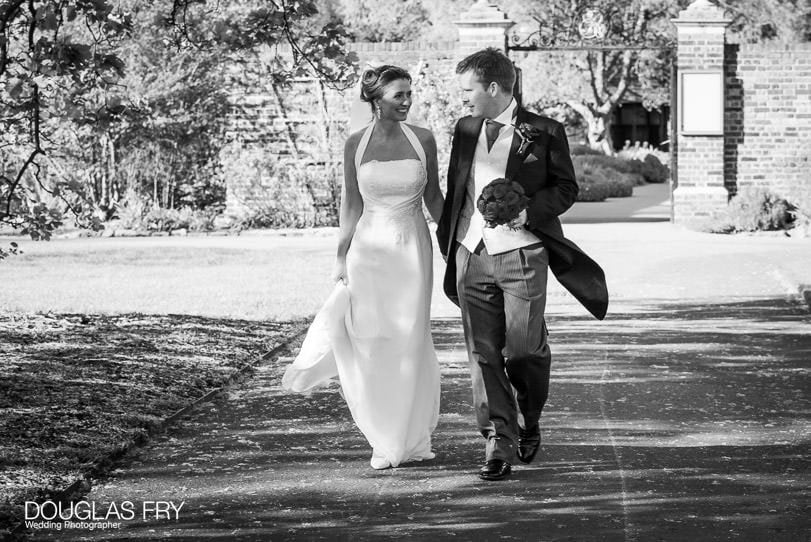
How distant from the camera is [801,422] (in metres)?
7.62

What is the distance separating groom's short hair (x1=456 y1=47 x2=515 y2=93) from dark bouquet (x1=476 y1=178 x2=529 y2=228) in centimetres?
51

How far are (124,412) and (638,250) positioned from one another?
39.4ft

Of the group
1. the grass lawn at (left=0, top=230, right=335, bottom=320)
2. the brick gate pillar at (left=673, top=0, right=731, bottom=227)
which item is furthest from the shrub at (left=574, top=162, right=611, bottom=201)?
the grass lawn at (left=0, top=230, right=335, bottom=320)

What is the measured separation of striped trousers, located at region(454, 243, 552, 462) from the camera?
→ 248 inches

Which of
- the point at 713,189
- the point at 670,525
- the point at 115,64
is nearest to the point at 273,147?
the point at 713,189

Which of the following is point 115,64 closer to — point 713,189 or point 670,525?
point 670,525

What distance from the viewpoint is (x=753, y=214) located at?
22.1m

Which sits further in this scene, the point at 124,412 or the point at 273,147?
the point at 273,147

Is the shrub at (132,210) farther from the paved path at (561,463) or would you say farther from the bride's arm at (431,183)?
the bride's arm at (431,183)

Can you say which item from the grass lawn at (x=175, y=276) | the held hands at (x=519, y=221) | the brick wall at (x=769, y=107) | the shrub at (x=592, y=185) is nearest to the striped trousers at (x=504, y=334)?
the held hands at (x=519, y=221)

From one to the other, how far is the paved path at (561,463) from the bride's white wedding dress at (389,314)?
26 centimetres

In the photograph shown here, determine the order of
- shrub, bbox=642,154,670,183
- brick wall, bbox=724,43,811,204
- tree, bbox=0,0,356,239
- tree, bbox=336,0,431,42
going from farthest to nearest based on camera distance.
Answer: tree, bbox=336,0,431,42
shrub, bbox=642,154,670,183
brick wall, bbox=724,43,811,204
tree, bbox=0,0,356,239

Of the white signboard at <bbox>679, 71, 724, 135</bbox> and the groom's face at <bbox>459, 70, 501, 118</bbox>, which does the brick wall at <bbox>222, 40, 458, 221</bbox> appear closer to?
the white signboard at <bbox>679, 71, 724, 135</bbox>

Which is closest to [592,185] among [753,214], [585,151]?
[753,214]
